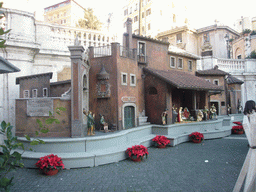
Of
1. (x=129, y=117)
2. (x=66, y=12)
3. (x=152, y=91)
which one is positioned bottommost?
(x=129, y=117)

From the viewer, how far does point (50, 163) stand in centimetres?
841

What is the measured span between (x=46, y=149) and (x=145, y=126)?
7681 millimetres

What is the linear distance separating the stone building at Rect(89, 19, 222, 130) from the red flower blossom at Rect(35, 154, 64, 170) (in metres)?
5.65

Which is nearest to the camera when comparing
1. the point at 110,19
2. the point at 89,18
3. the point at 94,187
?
the point at 94,187

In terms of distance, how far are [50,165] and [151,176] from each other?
171 inches

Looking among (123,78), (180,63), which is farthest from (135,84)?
(180,63)

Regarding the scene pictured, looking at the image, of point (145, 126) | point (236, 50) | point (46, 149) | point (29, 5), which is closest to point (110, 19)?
point (29, 5)

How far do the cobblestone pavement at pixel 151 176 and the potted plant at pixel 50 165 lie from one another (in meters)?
0.24

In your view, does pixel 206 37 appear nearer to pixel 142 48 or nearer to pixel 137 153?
pixel 142 48

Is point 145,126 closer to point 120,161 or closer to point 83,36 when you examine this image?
point 120,161

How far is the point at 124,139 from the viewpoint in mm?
12516

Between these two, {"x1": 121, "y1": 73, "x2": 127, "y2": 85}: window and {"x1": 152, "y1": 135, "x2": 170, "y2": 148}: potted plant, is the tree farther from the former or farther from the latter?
{"x1": 152, "y1": 135, "x2": 170, "y2": 148}: potted plant

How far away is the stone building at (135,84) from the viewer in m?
14.1

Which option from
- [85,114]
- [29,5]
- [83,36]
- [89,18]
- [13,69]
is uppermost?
[89,18]
